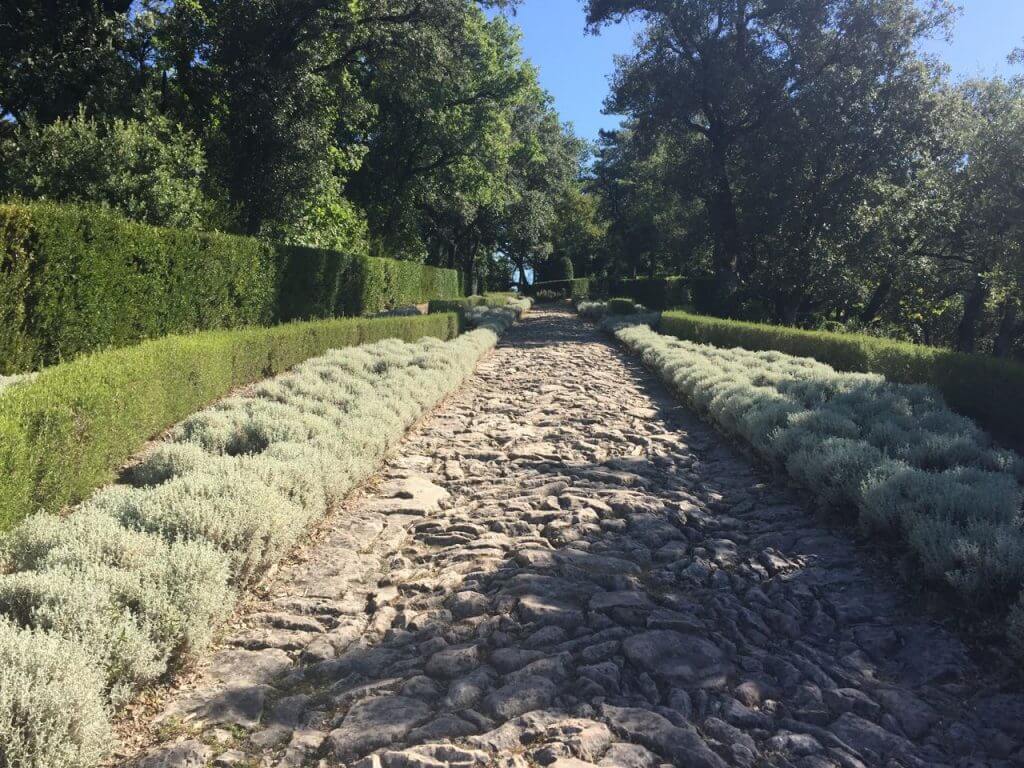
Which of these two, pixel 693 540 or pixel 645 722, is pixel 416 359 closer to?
pixel 693 540

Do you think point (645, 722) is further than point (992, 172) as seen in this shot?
No

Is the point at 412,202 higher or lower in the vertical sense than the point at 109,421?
higher

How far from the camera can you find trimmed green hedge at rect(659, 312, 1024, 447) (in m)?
7.38

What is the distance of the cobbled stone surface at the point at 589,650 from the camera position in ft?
9.16

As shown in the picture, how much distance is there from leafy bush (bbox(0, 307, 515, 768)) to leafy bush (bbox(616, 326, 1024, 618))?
13.3 feet

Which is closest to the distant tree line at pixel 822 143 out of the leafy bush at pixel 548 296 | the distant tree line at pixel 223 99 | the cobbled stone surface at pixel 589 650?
the distant tree line at pixel 223 99

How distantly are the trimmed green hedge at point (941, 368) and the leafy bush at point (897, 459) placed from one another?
1.33 feet

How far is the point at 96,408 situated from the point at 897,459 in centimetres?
644

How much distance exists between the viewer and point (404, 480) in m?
6.81

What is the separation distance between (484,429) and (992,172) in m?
16.5

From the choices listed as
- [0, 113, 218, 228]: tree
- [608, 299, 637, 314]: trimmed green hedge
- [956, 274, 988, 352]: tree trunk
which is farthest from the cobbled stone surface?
[608, 299, 637, 314]: trimmed green hedge

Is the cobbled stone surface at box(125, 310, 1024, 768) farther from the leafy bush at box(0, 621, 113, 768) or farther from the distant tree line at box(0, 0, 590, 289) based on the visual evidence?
the distant tree line at box(0, 0, 590, 289)

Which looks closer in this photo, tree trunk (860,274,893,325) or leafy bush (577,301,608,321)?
tree trunk (860,274,893,325)

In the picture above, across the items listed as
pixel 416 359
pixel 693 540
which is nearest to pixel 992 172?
pixel 416 359
